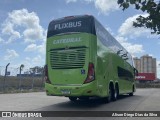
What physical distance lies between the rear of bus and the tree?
7.43ft

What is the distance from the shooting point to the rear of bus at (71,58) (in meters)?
13.2

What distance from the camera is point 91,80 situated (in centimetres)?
1320

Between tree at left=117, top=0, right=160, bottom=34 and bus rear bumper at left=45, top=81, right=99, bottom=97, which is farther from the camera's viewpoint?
bus rear bumper at left=45, top=81, right=99, bottom=97

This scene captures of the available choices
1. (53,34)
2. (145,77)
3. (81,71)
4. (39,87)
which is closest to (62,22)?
(53,34)

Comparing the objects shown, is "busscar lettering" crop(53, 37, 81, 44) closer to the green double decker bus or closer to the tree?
the green double decker bus

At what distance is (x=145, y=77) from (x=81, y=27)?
83954mm

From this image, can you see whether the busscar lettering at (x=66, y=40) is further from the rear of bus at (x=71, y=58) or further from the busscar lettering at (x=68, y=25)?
the busscar lettering at (x=68, y=25)

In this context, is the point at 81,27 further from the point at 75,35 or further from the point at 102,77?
the point at 102,77

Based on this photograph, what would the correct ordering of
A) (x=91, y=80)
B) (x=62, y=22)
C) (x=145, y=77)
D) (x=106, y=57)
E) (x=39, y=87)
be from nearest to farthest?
(x=91, y=80)
(x=62, y=22)
(x=106, y=57)
(x=39, y=87)
(x=145, y=77)

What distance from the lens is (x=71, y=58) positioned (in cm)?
1355

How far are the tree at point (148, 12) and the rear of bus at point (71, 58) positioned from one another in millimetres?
2264

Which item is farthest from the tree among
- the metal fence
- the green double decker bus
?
Answer: the metal fence

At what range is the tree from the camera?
11.4 metres

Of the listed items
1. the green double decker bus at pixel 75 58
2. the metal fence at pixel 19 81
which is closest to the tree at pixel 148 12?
the green double decker bus at pixel 75 58
